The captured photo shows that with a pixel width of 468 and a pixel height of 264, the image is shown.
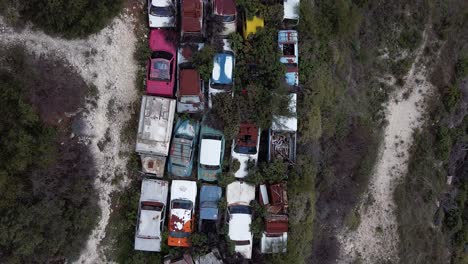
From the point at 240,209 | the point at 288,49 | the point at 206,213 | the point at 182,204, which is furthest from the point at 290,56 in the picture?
the point at 182,204

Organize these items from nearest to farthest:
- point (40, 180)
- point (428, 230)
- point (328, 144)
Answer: point (40, 180) < point (328, 144) < point (428, 230)

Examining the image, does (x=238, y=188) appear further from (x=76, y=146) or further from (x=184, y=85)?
(x=76, y=146)

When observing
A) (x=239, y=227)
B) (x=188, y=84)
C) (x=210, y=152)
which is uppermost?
(x=188, y=84)

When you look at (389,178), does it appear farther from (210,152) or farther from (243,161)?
(210,152)

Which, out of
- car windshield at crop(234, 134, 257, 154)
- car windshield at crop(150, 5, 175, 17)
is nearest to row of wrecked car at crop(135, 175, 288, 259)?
car windshield at crop(234, 134, 257, 154)

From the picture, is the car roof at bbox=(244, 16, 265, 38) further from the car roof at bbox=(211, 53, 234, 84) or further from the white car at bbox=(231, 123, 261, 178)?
the white car at bbox=(231, 123, 261, 178)

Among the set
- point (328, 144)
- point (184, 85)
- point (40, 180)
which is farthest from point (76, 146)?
point (328, 144)

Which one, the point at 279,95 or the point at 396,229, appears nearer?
the point at 279,95
